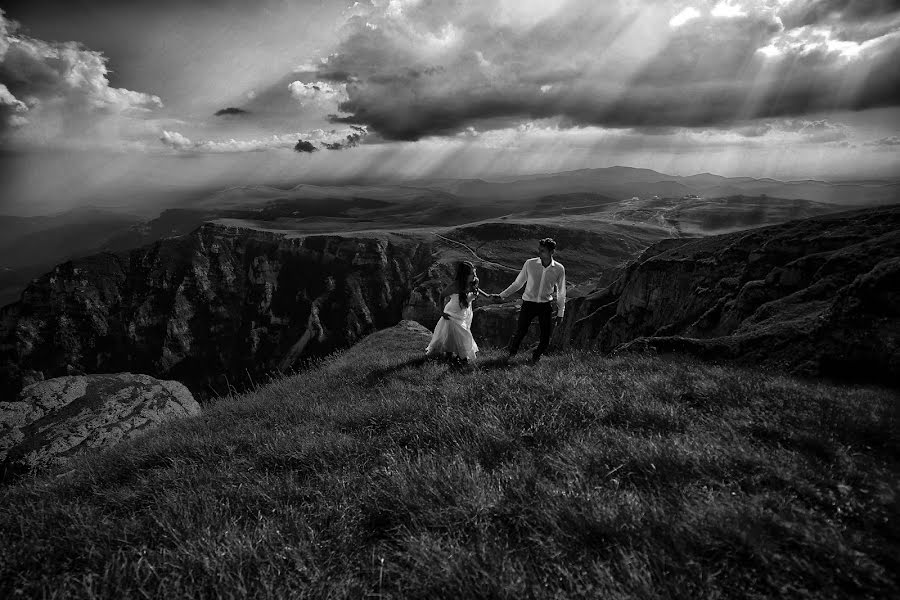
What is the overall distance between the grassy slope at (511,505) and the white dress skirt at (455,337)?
639 centimetres

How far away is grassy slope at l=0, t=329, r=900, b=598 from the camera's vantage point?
116 inches

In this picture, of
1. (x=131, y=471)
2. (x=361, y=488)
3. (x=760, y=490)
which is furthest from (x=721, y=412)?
(x=131, y=471)

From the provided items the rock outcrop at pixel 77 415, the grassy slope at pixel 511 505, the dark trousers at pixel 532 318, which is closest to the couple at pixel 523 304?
the dark trousers at pixel 532 318

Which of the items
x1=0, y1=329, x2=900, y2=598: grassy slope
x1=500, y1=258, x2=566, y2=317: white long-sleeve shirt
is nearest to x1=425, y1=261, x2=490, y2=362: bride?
x1=500, y1=258, x2=566, y2=317: white long-sleeve shirt

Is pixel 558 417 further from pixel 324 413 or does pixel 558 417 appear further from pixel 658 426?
pixel 324 413

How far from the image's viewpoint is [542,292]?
1259cm

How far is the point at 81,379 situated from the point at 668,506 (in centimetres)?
1894

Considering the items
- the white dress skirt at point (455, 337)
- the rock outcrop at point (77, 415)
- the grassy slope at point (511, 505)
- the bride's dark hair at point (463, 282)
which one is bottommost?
the rock outcrop at point (77, 415)

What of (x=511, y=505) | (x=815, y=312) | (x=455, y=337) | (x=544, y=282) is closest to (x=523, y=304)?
(x=544, y=282)

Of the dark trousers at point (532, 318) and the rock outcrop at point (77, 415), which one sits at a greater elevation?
the dark trousers at point (532, 318)

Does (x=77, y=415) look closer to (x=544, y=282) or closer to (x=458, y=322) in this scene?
(x=458, y=322)

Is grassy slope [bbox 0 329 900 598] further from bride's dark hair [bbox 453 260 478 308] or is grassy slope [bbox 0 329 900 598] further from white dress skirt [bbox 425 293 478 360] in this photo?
bride's dark hair [bbox 453 260 478 308]

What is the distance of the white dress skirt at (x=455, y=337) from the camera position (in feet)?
42.6

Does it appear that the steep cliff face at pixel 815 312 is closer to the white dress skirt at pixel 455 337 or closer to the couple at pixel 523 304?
the couple at pixel 523 304
